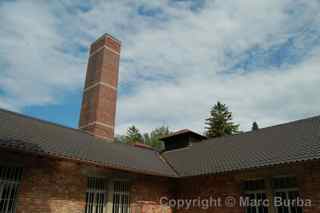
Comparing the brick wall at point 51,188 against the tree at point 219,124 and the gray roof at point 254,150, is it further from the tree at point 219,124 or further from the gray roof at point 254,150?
the tree at point 219,124

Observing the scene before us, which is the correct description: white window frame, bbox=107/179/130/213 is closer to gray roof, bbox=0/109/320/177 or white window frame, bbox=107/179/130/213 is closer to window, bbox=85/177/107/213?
window, bbox=85/177/107/213

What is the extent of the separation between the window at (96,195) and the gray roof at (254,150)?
345 centimetres

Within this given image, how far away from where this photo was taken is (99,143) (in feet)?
41.3

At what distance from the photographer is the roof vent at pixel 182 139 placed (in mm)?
16281

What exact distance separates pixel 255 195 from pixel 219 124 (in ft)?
69.5

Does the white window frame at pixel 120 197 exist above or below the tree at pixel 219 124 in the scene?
below

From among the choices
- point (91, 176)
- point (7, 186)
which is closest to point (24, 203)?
point (7, 186)

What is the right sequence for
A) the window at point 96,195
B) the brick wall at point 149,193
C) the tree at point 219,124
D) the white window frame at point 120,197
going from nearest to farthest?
the window at point 96,195
the white window frame at point 120,197
the brick wall at point 149,193
the tree at point 219,124

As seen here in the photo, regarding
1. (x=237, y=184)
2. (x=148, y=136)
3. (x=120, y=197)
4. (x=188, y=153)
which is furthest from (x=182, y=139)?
(x=148, y=136)

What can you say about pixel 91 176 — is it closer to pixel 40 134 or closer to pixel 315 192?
pixel 40 134

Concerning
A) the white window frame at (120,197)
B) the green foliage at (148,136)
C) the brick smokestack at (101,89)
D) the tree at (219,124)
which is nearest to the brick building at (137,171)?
the white window frame at (120,197)

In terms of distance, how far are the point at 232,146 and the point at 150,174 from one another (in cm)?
428

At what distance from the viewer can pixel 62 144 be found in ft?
32.6

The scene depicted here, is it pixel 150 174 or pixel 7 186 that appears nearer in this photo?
pixel 7 186
